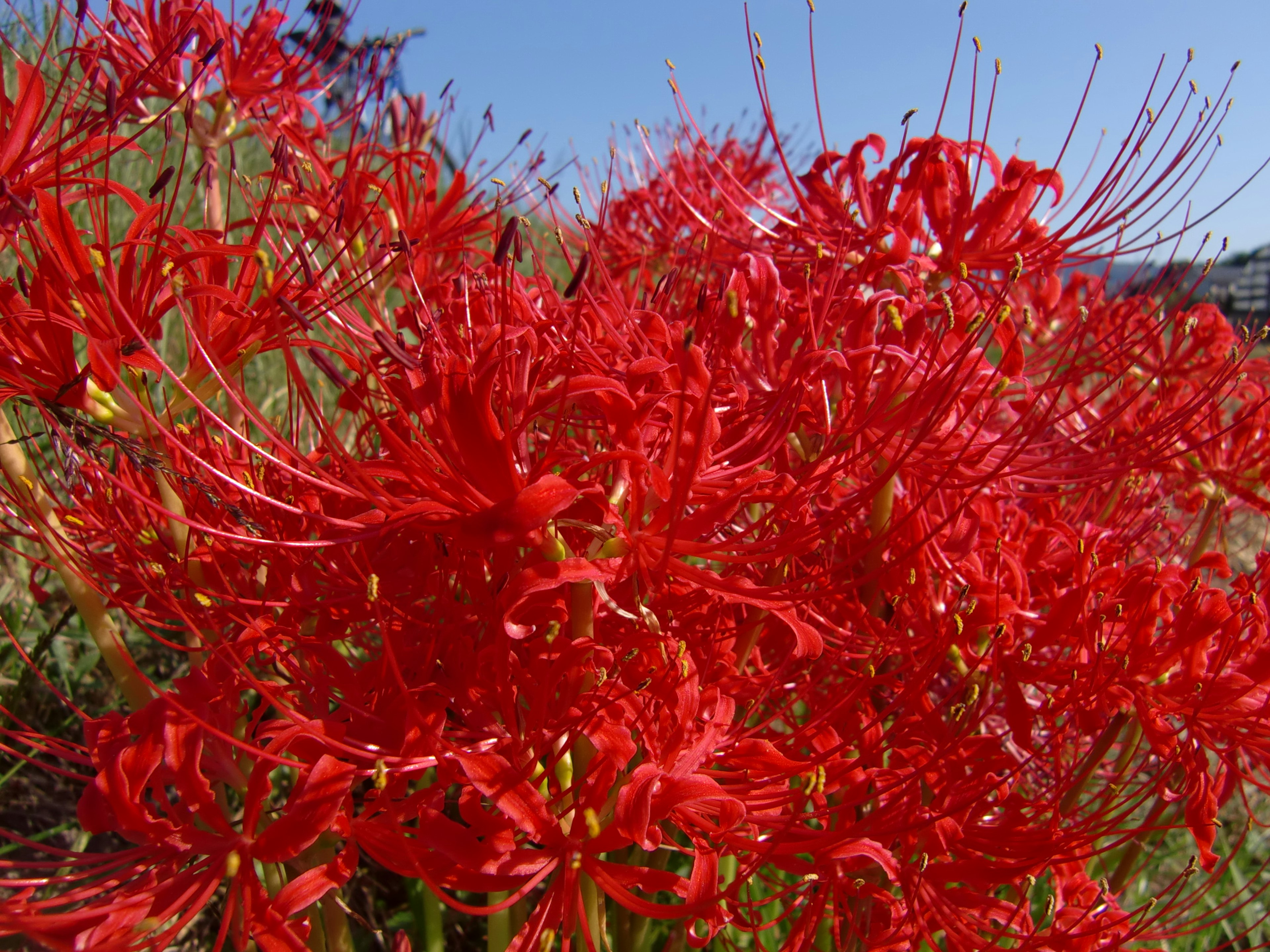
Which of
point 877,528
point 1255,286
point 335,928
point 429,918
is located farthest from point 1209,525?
point 1255,286

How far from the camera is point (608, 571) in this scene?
1038 millimetres

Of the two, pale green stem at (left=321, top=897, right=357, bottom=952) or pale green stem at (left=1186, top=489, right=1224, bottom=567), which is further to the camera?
pale green stem at (left=1186, top=489, right=1224, bottom=567)

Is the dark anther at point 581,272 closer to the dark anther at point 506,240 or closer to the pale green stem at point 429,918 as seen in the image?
the dark anther at point 506,240

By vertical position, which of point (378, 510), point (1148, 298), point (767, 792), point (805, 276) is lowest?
point (767, 792)

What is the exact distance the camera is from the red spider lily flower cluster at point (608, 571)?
1074 mm

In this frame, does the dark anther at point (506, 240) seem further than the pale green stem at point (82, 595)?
No

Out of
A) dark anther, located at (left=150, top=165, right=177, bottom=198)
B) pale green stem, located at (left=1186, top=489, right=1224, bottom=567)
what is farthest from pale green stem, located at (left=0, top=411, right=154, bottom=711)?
pale green stem, located at (left=1186, top=489, right=1224, bottom=567)

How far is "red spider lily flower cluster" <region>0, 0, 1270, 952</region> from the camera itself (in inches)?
42.3

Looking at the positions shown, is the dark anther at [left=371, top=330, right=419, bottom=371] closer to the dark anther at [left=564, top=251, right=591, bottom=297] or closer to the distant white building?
the dark anther at [left=564, top=251, right=591, bottom=297]

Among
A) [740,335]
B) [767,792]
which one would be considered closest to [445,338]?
[740,335]

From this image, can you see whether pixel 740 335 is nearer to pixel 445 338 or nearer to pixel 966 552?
pixel 445 338

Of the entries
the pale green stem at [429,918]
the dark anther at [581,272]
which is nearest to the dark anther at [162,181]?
the dark anther at [581,272]

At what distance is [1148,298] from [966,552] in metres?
1.21

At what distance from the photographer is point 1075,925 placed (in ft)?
4.49
